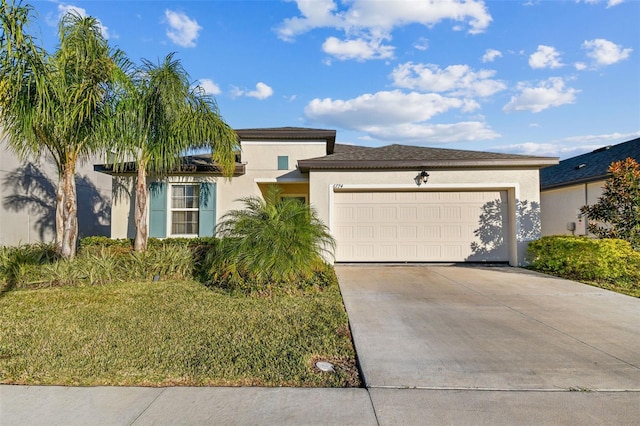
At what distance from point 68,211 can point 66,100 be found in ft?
8.45

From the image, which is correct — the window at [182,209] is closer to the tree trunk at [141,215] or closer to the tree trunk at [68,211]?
the tree trunk at [141,215]

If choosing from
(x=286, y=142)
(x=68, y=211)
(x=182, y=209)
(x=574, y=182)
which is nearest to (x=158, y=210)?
(x=182, y=209)

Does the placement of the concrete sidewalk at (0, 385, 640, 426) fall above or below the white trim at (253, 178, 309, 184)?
below

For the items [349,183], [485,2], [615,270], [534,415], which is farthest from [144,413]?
[485,2]

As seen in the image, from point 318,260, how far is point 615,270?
6673 mm

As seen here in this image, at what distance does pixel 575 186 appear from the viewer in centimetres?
1268

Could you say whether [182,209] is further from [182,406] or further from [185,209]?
[182,406]

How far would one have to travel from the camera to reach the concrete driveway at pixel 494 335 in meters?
3.05

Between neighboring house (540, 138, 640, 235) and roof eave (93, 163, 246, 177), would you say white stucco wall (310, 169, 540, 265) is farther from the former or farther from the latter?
neighboring house (540, 138, 640, 235)

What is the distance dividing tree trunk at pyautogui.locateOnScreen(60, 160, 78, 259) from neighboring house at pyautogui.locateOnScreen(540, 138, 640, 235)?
614 inches

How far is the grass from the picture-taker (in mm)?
3107

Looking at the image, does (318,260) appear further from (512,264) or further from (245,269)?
(512,264)

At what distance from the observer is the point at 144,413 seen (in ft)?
8.26

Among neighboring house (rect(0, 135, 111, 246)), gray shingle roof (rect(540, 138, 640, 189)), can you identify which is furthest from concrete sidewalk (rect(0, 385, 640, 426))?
gray shingle roof (rect(540, 138, 640, 189))
